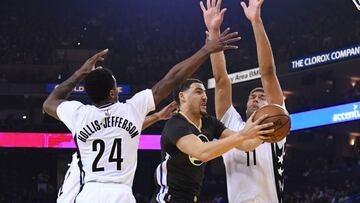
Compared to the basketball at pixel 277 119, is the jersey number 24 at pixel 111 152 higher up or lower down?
lower down

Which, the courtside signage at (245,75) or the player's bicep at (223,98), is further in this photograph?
the courtside signage at (245,75)

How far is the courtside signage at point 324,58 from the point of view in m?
22.7

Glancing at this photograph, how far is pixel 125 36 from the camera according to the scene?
99.7ft

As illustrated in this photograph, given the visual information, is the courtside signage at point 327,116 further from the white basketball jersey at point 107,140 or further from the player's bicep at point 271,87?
the white basketball jersey at point 107,140

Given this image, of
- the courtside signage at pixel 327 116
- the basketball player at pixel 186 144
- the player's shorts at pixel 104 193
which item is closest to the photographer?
the player's shorts at pixel 104 193

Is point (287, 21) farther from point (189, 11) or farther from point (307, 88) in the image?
point (189, 11)

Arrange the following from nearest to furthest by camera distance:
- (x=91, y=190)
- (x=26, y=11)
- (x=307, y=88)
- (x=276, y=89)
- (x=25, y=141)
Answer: (x=91, y=190)
(x=276, y=89)
(x=25, y=141)
(x=307, y=88)
(x=26, y=11)

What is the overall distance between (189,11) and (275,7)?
459cm

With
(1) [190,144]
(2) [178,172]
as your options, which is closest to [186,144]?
(1) [190,144]

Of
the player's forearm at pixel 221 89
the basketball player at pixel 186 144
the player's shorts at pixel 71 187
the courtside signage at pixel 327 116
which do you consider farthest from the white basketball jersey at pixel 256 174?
the courtside signage at pixel 327 116

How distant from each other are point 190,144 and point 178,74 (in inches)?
22.2

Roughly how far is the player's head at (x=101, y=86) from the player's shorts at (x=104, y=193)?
0.65m

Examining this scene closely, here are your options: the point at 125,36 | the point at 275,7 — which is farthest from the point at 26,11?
the point at 275,7

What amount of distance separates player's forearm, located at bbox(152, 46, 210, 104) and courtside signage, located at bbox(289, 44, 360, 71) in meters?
18.9
